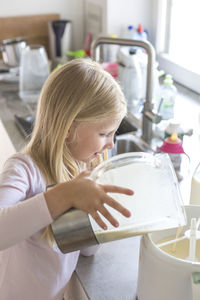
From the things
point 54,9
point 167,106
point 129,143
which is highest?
point 54,9

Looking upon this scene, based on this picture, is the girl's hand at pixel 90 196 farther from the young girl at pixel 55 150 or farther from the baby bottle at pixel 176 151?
the baby bottle at pixel 176 151

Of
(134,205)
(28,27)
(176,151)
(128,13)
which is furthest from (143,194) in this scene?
(28,27)

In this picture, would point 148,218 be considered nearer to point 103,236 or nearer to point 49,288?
point 103,236

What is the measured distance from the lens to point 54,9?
90.7 inches

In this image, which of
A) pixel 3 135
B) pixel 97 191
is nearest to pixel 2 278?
pixel 97 191

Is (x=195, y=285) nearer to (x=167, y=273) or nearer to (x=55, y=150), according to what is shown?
(x=167, y=273)

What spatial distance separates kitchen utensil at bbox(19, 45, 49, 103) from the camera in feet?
6.15

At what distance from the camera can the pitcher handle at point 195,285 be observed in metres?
0.57

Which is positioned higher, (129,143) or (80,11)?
(80,11)

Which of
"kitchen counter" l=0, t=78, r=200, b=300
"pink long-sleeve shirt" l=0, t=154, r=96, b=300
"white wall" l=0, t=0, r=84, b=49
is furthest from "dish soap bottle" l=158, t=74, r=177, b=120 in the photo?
"white wall" l=0, t=0, r=84, b=49

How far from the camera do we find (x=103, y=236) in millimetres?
681

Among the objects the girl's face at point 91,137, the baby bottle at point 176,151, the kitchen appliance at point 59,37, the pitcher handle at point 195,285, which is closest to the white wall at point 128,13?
the kitchen appliance at point 59,37

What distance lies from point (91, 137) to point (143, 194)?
0.23 metres

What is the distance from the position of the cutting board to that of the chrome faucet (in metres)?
1.03
